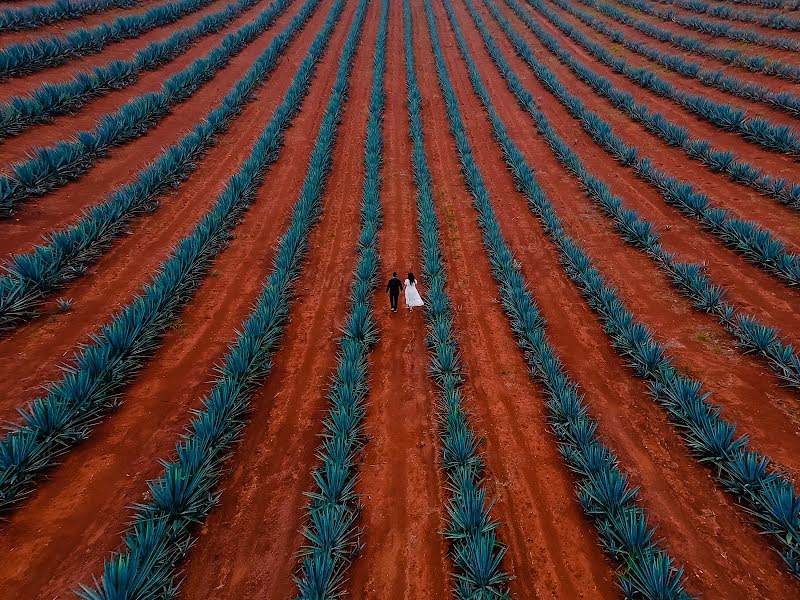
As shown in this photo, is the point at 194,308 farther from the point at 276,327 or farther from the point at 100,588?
the point at 100,588

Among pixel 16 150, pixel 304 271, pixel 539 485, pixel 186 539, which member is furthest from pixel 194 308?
pixel 16 150

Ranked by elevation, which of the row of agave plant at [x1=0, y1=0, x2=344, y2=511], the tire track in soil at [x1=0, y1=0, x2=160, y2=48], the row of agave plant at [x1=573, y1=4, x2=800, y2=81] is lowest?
the row of agave plant at [x1=0, y1=0, x2=344, y2=511]

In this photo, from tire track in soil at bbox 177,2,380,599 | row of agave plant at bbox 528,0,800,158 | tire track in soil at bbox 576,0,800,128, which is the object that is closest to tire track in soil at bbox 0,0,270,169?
tire track in soil at bbox 177,2,380,599

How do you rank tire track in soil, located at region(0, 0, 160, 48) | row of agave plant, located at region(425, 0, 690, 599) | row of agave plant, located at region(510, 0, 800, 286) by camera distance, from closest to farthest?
row of agave plant, located at region(425, 0, 690, 599)
row of agave plant, located at region(510, 0, 800, 286)
tire track in soil, located at region(0, 0, 160, 48)

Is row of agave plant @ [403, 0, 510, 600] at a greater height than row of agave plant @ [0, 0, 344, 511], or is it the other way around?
row of agave plant @ [0, 0, 344, 511]

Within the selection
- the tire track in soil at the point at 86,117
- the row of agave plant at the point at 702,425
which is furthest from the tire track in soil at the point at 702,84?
the tire track in soil at the point at 86,117

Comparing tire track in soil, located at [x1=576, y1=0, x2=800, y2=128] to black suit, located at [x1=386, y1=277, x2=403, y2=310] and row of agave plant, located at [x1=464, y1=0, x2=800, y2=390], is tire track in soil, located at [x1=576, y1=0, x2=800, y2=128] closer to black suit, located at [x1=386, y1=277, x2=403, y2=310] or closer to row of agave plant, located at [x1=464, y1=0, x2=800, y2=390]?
row of agave plant, located at [x1=464, y1=0, x2=800, y2=390]

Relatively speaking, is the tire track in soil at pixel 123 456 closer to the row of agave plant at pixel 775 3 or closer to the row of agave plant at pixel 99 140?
the row of agave plant at pixel 99 140

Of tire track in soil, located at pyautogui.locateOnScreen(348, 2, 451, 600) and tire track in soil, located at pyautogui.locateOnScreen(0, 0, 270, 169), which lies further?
tire track in soil, located at pyautogui.locateOnScreen(0, 0, 270, 169)
